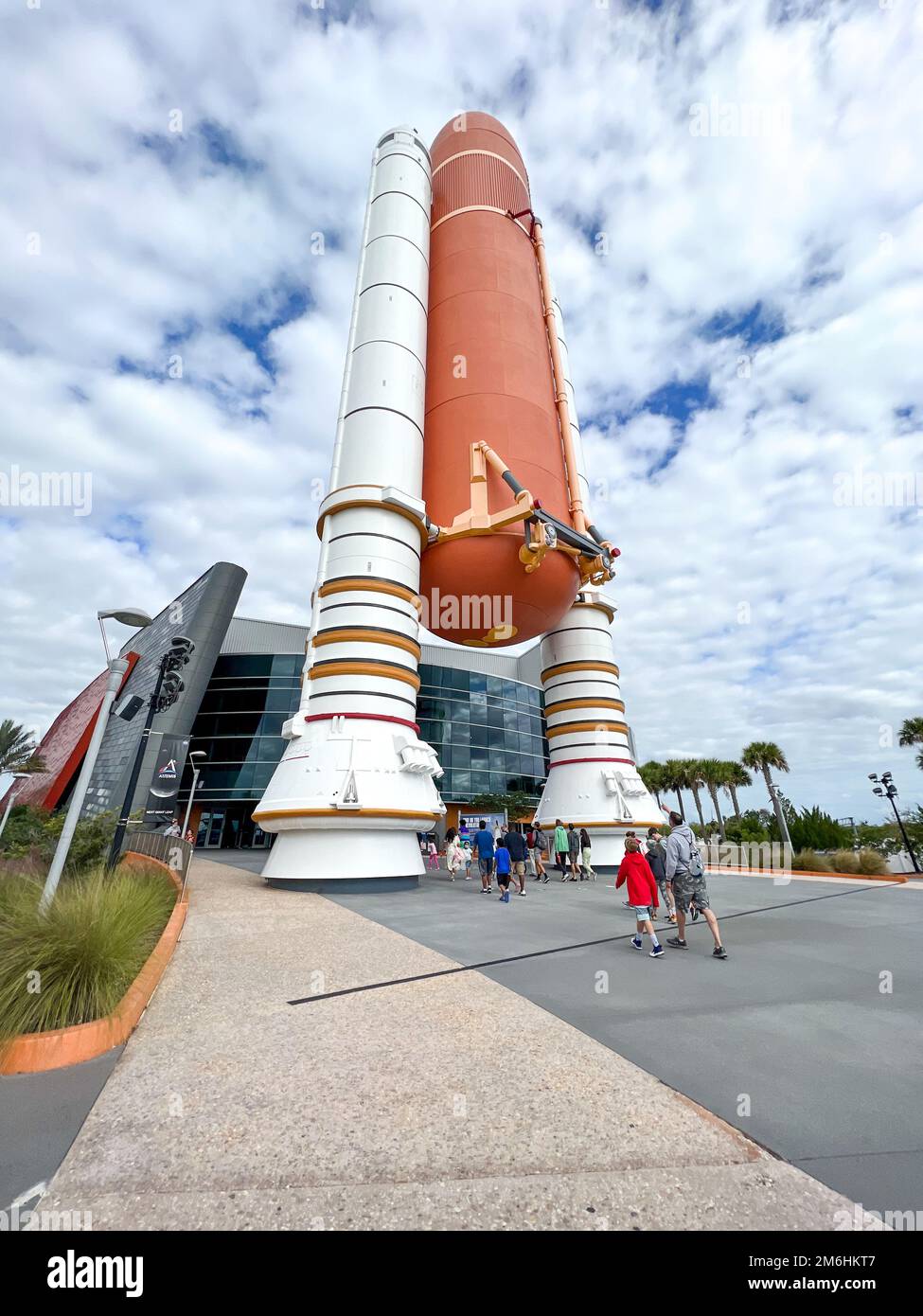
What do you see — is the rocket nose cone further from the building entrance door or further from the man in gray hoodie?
the building entrance door

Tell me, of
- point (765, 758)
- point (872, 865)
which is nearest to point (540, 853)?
point (872, 865)

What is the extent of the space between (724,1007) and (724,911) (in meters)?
5.44

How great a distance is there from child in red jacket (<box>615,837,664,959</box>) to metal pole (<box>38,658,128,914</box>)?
590 centimetres

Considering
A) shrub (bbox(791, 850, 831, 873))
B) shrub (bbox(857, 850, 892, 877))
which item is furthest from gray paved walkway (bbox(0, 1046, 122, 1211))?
shrub (bbox(857, 850, 892, 877))

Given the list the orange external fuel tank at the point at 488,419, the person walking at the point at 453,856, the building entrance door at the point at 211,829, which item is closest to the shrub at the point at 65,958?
the person walking at the point at 453,856

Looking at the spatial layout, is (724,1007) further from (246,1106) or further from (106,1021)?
(106,1021)

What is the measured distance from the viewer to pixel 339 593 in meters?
13.5

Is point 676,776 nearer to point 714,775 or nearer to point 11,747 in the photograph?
point 714,775

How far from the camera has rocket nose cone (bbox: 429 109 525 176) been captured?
22.3 meters

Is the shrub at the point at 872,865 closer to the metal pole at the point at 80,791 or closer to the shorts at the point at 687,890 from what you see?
the shorts at the point at 687,890

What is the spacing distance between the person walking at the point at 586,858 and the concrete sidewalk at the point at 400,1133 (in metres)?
11.4

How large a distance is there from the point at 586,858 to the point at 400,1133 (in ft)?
44.6

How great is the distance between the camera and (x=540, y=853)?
51.6 ft

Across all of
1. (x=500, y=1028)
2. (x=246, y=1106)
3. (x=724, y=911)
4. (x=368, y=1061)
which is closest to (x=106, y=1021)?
(x=246, y=1106)
